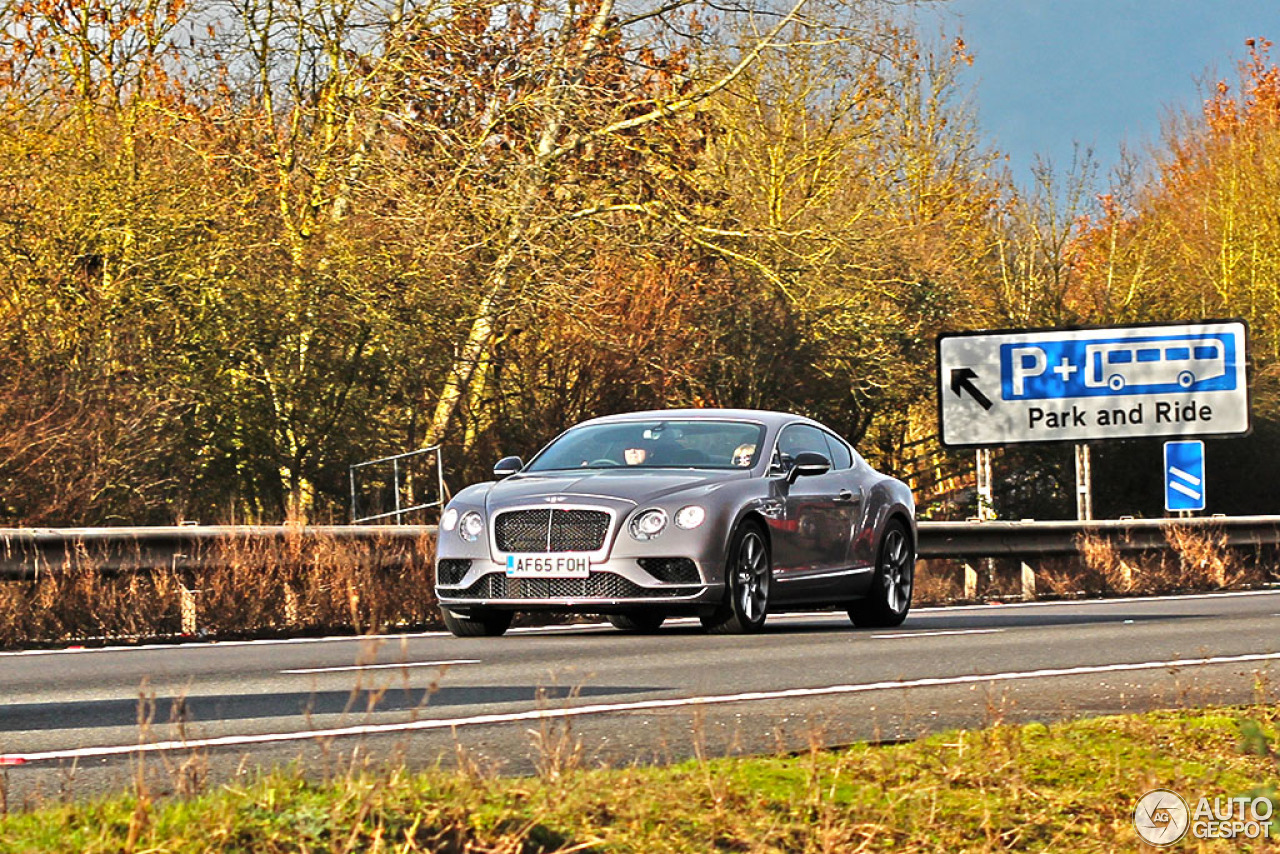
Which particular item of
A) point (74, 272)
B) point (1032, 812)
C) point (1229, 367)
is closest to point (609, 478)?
point (1032, 812)

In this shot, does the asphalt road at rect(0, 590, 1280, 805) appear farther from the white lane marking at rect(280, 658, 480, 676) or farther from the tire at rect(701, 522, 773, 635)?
the tire at rect(701, 522, 773, 635)

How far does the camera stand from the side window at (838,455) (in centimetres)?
1677

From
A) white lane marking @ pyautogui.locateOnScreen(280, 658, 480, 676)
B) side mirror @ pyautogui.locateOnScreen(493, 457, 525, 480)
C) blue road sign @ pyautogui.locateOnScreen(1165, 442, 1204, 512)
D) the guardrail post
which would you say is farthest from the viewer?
blue road sign @ pyautogui.locateOnScreen(1165, 442, 1204, 512)

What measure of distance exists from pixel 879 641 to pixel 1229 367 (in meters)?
19.1

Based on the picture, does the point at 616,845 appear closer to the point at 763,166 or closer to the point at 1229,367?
the point at 1229,367

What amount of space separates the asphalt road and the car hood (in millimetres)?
939

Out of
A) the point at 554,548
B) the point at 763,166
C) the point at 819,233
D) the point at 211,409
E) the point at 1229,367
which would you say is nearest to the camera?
the point at 554,548

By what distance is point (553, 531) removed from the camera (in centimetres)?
1439

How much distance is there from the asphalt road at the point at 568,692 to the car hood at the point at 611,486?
0.94 meters

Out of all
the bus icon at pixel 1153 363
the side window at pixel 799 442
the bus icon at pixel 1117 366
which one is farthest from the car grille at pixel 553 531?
the bus icon at pixel 1153 363

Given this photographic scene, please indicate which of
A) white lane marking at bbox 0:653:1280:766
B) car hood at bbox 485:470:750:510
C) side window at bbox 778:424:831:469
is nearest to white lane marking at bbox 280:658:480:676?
car hood at bbox 485:470:750:510

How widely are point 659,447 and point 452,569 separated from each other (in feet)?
5.84

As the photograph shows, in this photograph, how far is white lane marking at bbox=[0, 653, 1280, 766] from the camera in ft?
26.8

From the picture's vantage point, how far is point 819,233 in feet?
94.1
